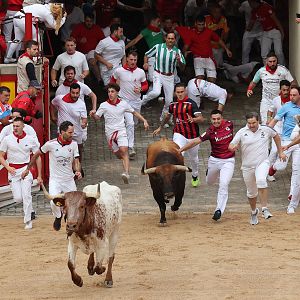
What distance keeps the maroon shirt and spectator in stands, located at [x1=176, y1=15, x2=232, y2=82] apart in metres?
5.79

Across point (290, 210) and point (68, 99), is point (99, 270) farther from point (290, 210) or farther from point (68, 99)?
point (68, 99)

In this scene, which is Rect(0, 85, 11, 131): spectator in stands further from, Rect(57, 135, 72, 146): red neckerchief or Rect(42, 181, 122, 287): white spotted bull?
Rect(42, 181, 122, 287): white spotted bull

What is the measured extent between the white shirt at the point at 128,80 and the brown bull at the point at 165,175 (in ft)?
12.2

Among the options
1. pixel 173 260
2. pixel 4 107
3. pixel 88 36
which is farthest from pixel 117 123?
pixel 173 260

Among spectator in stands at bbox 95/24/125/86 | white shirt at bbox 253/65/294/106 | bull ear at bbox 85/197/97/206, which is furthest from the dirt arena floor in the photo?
spectator in stands at bbox 95/24/125/86

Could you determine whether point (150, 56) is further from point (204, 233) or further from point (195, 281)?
point (195, 281)

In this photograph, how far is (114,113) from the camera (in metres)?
21.7

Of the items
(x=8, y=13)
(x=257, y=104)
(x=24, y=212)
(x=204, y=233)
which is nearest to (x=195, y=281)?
(x=204, y=233)

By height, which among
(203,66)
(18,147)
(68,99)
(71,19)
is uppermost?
(71,19)

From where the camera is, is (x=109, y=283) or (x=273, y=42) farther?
(x=273, y=42)

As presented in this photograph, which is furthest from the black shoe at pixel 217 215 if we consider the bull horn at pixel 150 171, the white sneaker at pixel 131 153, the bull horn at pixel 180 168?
the white sneaker at pixel 131 153

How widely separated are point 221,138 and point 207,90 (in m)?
4.27

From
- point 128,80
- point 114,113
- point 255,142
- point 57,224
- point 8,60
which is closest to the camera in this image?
point 57,224

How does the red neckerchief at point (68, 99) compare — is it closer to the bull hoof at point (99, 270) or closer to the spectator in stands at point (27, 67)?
the spectator in stands at point (27, 67)
